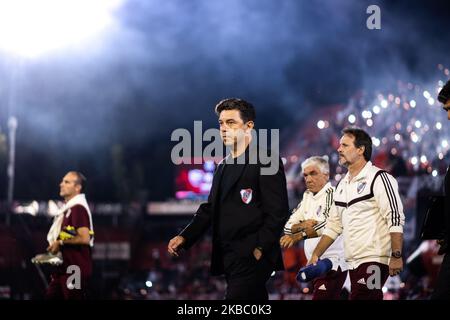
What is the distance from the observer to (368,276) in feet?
20.6

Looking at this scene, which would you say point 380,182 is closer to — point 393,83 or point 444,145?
point 444,145

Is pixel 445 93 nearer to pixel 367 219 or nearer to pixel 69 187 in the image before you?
pixel 367 219

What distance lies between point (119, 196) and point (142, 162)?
2.51 metres

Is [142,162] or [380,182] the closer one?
[380,182]

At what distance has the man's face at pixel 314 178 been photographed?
7715 mm

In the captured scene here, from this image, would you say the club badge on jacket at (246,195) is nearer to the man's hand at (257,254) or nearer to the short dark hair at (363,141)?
the man's hand at (257,254)

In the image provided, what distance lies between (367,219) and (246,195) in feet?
4.18

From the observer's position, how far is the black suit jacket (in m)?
5.57

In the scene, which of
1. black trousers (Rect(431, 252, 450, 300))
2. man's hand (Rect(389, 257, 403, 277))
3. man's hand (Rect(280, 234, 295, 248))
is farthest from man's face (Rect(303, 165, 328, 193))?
black trousers (Rect(431, 252, 450, 300))

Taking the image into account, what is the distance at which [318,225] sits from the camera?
7477 mm

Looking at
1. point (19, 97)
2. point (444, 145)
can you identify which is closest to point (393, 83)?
point (444, 145)

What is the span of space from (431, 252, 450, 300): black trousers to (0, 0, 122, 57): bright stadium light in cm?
1263
